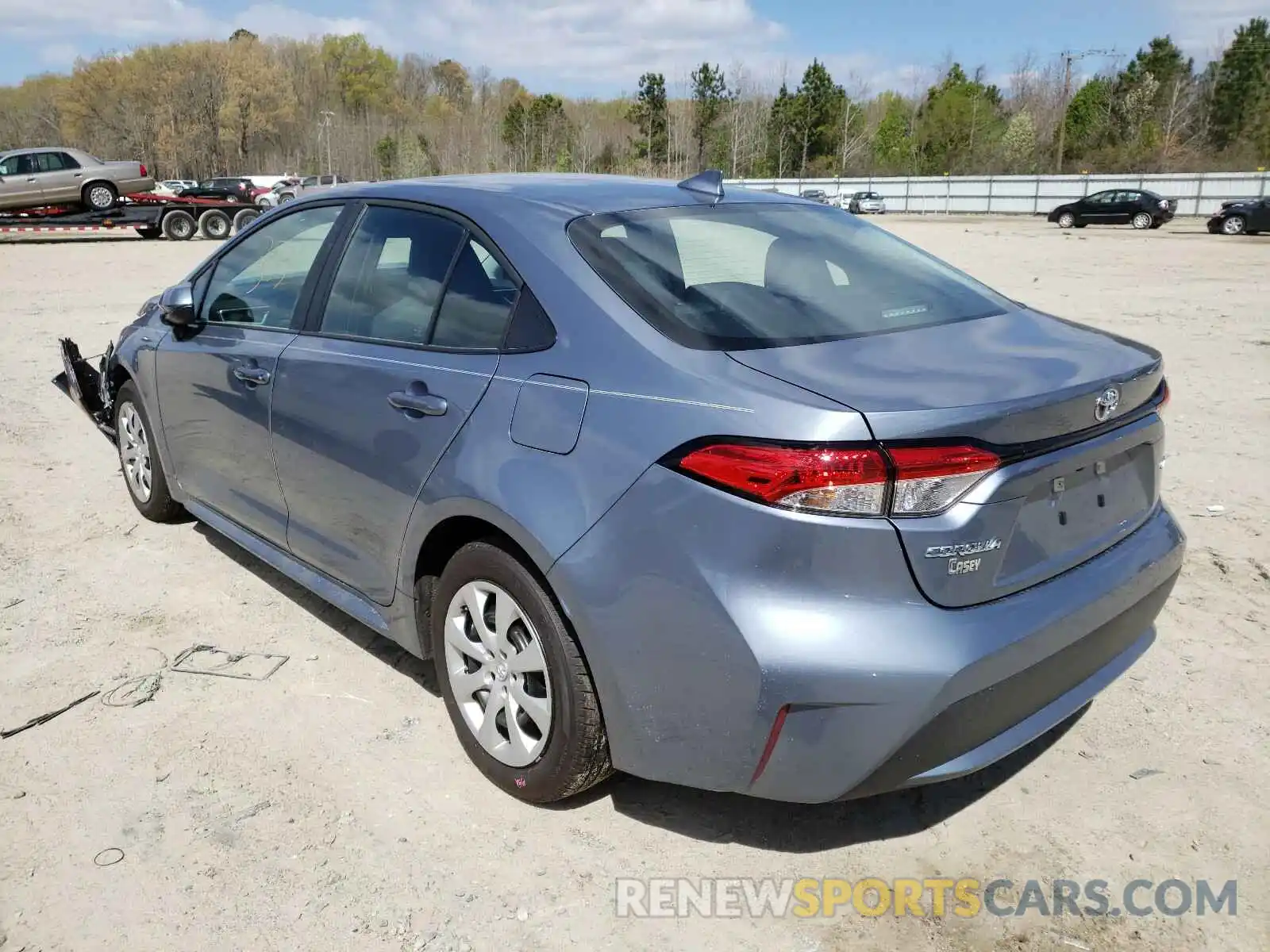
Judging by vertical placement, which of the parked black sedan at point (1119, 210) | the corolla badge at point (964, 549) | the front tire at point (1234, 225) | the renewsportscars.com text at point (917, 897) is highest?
the parked black sedan at point (1119, 210)

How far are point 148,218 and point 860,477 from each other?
28.7 metres

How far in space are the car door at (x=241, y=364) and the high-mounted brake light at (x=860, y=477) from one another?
2.16m

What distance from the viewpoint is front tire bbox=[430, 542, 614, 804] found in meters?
2.49

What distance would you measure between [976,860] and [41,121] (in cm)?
12132

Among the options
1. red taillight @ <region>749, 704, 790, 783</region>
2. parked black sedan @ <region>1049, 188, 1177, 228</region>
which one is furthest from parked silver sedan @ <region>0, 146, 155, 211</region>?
parked black sedan @ <region>1049, 188, 1177, 228</region>

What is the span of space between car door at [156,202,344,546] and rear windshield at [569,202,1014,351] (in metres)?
1.38

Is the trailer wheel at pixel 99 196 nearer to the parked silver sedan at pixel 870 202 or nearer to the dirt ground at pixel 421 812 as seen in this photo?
the dirt ground at pixel 421 812

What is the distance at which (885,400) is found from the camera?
6.84 ft

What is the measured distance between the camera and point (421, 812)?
278cm

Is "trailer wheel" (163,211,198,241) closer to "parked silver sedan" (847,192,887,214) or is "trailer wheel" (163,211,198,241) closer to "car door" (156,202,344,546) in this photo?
"car door" (156,202,344,546)

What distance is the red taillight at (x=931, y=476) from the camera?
6.72 ft

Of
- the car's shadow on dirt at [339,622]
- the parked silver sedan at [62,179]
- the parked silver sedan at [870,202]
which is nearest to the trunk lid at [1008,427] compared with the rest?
the car's shadow on dirt at [339,622]

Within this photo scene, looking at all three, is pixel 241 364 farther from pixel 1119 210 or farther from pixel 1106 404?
pixel 1119 210

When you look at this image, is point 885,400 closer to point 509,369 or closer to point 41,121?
point 509,369
